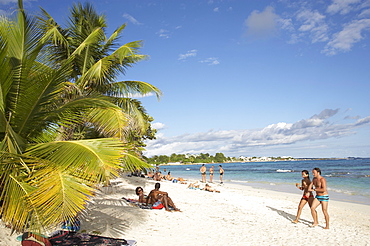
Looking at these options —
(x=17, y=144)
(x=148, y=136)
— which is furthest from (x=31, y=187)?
(x=148, y=136)

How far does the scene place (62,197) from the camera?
139 inches

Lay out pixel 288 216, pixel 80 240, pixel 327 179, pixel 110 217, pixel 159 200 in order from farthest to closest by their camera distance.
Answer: pixel 327 179
pixel 288 216
pixel 159 200
pixel 110 217
pixel 80 240

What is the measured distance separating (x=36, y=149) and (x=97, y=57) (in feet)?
24.0

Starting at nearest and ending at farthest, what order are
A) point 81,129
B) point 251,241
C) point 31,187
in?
point 31,187
point 251,241
point 81,129

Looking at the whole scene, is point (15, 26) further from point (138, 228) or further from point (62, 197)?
point (138, 228)

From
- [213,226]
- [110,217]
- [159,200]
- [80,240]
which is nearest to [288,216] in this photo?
[213,226]

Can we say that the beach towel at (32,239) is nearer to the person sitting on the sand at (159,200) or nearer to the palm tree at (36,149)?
the palm tree at (36,149)

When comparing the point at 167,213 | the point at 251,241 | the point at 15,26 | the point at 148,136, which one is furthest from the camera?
the point at 148,136

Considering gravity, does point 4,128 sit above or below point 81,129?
below

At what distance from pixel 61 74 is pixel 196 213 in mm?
5916

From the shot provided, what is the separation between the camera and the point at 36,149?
420 centimetres

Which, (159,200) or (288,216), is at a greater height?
(159,200)

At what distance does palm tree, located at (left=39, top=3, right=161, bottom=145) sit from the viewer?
921 cm

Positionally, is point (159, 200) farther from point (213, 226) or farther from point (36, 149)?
point (36, 149)
